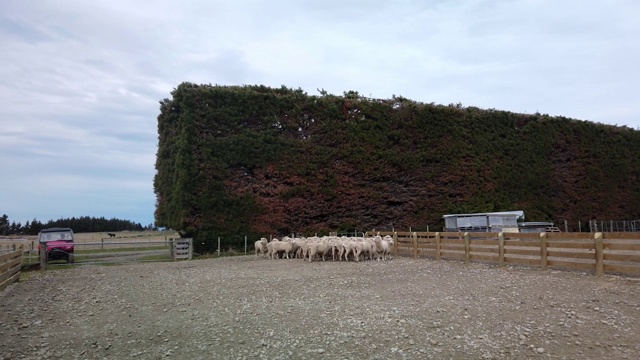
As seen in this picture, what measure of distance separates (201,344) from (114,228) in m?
86.8

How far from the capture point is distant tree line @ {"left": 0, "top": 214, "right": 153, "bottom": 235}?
6047 centimetres

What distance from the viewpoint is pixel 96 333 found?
26.8 feet

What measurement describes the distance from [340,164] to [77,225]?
6624 centimetres

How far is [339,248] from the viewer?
62.6 feet


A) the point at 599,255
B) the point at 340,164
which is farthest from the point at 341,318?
the point at 340,164

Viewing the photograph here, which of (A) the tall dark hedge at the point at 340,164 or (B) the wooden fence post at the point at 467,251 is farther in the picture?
(A) the tall dark hedge at the point at 340,164

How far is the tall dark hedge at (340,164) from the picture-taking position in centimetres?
2683

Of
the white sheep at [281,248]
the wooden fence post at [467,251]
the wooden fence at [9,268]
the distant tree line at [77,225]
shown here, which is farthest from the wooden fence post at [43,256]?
the distant tree line at [77,225]

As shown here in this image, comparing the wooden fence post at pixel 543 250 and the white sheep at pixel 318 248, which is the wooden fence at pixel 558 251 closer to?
the wooden fence post at pixel 543 250

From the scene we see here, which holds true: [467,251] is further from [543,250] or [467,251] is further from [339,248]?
[339,248]

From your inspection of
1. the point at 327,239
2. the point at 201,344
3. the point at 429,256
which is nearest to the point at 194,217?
the point at 327,239

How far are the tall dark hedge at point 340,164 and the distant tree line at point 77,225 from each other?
41.8 metres

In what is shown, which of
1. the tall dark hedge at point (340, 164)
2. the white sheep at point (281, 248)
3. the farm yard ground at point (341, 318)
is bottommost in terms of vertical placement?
the farm yard ground at point (341, 318)

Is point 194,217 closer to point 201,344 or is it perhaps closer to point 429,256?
point 429,256
